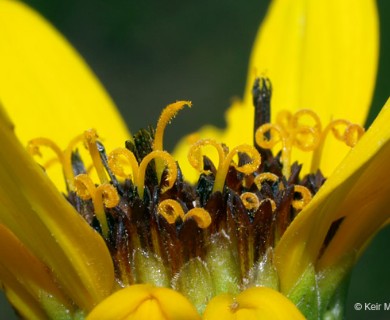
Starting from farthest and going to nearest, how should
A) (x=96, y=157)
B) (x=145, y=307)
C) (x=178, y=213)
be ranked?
(x=96, y=157)
(x=178, y=213)
(x=145, y=307)

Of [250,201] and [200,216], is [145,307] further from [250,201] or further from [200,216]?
[250,201]

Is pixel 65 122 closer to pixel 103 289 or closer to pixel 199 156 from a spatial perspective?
pixel 199 156

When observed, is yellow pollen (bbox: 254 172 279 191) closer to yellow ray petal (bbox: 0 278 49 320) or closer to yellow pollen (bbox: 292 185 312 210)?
yellow pollen (bbox: 292 185 312 210)

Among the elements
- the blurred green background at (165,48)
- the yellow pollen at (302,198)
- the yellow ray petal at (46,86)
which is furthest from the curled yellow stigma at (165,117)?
the blurred green background at (165,48)

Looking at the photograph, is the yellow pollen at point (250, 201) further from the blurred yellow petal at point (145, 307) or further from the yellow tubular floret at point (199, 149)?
the blurred yellow petal at point (145, 307)

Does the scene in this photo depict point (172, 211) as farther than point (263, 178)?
No

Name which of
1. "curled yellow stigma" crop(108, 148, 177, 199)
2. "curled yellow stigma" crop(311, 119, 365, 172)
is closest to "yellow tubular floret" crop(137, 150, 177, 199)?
"curled yellow stigma" crop(108, 148, 177, 199)

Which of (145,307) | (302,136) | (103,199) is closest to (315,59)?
(302,136)
